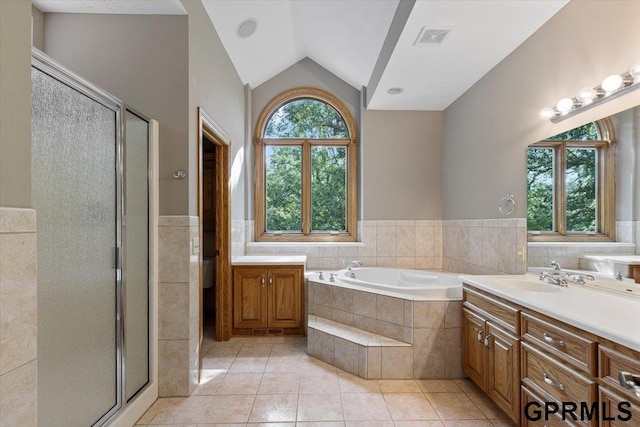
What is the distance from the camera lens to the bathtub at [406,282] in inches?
106

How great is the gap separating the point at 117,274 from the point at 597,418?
2292 millimetres

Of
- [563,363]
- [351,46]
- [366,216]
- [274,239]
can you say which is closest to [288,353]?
[274,239]

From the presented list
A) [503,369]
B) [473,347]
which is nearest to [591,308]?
[503,369]

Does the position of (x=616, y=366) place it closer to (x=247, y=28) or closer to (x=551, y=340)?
(x=551, y=340)

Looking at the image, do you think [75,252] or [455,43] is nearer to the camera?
[75,252]

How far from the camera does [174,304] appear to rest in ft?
7.47

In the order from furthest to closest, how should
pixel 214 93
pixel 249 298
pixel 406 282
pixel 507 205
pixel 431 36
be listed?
pixel 406 282 → pixel 249 298 → pixel 214 93 → pixel 507 205 → pixel 431 36

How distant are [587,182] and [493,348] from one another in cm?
111

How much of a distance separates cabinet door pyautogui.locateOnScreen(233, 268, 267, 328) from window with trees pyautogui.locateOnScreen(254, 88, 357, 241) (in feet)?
2.98

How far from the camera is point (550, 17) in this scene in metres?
2.23

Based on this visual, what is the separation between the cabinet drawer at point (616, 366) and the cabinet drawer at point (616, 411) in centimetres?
2

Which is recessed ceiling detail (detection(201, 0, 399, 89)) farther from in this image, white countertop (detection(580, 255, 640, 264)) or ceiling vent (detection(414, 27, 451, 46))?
white countertop (detection(580, 255, 640, 264))

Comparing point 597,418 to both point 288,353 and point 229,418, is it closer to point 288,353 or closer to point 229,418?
point 229,418

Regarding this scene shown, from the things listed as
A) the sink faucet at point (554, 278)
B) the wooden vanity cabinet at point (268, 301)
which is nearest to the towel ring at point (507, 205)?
the sink faucet at point (554, 278)
